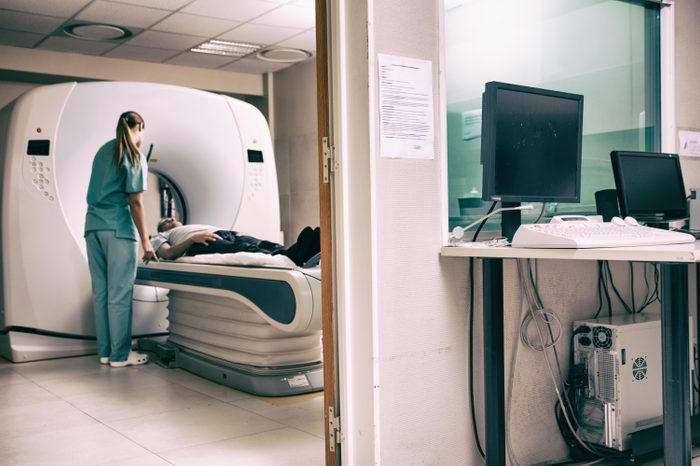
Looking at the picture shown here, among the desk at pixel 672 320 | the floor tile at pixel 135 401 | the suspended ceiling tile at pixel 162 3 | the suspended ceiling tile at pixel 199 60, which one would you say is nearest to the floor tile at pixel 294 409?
the floor tile at pixel 135 401

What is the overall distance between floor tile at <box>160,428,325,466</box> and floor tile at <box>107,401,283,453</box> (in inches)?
3.0

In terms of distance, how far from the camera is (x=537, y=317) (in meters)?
2.28

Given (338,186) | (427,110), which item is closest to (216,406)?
(338,186)

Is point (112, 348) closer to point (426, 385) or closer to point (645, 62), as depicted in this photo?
point (426, 385)

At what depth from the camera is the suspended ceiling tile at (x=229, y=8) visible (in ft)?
17.4

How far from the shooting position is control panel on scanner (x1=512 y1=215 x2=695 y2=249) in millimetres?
1672

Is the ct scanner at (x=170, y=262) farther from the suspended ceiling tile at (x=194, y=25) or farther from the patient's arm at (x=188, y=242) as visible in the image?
the suspended ceiling tile at (x=194, y=25)

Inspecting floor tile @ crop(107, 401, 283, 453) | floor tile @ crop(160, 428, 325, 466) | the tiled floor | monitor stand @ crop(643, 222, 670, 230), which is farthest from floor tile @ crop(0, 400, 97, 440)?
monitor stand @ crop(643, 222, 670, 230)

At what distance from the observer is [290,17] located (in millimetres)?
5664

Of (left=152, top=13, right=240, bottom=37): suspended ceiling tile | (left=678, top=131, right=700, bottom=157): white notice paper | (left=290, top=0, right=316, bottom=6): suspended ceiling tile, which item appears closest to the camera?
(left=678, top=131, right=700, bottom=157): white notice paper

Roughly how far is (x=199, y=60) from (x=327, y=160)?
5379mm

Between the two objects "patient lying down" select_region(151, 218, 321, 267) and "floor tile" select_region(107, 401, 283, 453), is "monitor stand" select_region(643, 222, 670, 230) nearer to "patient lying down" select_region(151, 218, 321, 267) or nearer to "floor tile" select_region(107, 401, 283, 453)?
"floor tile" select_region(107, 401, 283, 453)

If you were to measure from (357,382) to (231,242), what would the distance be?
7.56ft

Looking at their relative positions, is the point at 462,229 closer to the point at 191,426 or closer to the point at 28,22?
the point at 191,426
